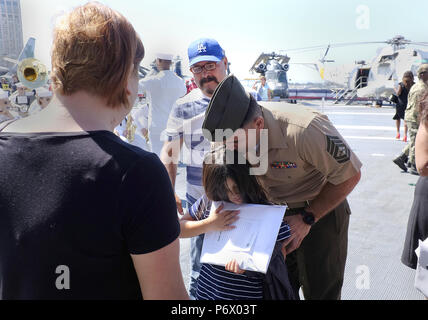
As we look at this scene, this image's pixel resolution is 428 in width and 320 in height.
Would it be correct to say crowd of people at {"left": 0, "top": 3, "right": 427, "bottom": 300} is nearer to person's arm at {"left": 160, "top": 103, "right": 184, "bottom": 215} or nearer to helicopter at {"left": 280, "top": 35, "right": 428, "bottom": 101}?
person's arm at {"left": 160, "top": 103, "right": 184, "bottom": 215}

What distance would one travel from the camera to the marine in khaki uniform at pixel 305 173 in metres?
1.54

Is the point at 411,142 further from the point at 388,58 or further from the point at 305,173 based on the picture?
the point at 388,58

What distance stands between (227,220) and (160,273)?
2.17 feet

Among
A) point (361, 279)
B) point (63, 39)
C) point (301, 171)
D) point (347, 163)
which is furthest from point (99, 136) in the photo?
point (361, 279)

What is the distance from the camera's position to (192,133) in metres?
2.35

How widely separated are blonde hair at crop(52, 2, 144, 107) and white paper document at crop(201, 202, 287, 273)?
772 millimetres

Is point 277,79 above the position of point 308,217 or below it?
above

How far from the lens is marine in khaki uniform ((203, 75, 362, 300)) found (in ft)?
5.07

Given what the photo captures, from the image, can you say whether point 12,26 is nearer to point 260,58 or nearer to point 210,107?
point 210,107

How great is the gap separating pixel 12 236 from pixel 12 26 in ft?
24.5

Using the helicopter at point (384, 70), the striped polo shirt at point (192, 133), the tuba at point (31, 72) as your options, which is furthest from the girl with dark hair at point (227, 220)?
the helicopter at point (384, 70)

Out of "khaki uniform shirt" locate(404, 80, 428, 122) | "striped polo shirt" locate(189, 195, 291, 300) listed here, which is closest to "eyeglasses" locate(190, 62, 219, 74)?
"striped polo shirt" locate(189, 195, 291, 300)

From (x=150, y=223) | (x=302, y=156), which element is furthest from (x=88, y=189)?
(x=302, y=156)

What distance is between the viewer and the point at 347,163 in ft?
5.66
